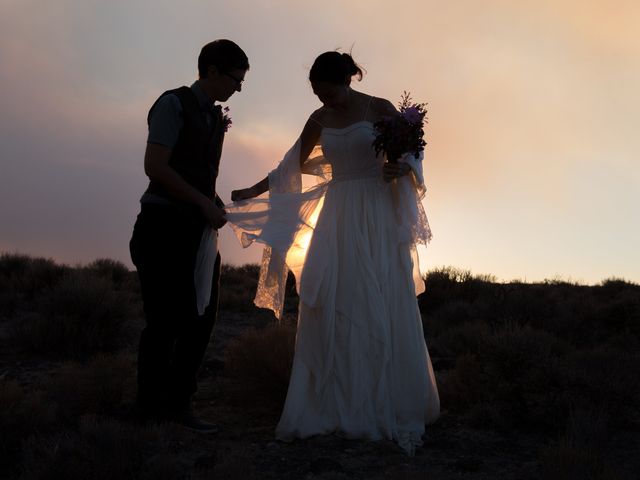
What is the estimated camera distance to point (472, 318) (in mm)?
10422

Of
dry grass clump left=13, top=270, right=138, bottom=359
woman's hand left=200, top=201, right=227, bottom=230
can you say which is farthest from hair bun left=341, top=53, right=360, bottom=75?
dry grass clump left=13, top=270, right=138, bottom=359

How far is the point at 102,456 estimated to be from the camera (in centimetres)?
379

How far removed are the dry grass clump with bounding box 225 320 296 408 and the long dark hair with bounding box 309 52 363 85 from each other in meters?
2.37

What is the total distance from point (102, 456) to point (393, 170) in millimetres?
2598

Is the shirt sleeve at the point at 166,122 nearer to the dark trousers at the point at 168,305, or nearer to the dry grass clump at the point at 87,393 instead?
the dark trousers at the point at 168,305

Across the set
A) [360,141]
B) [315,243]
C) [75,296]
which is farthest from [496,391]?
[75,296]

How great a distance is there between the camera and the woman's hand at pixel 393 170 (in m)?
4.88

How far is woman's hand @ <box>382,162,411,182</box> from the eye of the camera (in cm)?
488

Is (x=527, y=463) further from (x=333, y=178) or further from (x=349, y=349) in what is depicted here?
(x=333, y=178)

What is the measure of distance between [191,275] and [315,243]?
2.99 feet

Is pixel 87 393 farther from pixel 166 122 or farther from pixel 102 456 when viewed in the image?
pixel 166 122

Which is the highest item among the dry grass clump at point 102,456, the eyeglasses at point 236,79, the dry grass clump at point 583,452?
the eyeglasses at point 236,79

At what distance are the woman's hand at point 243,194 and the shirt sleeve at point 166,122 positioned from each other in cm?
96

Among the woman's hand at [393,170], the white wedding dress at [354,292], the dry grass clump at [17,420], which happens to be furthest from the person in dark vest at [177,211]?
the woman's hand at [393,170]
